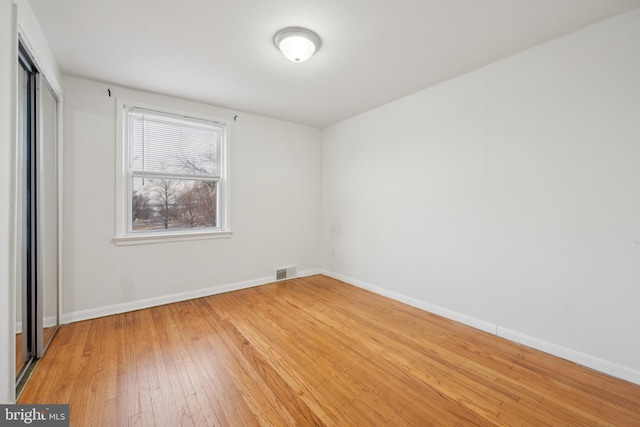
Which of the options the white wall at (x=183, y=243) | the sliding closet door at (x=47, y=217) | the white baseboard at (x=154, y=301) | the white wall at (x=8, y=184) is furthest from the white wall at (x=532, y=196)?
the sliding closet door at (x=47, y=217)

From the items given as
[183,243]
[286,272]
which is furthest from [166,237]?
[286,272]

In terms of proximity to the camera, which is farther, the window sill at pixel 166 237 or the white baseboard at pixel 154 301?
the window sill at pixel 166 237

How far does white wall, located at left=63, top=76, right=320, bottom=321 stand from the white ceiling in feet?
1.58

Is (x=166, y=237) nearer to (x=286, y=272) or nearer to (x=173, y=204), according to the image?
(x=173, y=204)

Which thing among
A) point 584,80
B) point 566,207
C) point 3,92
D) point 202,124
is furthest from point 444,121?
point 3,92

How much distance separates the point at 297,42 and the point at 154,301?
3.13 meters

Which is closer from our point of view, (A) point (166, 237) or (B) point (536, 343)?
(B) point (536, 343)

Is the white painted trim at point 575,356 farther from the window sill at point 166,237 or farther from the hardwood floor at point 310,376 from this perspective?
the window sill at point 166,237

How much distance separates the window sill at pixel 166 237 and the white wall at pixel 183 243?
0.19ft

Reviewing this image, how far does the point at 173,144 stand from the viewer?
10.8ft

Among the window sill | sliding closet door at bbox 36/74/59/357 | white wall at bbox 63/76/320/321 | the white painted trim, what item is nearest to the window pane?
the window sill

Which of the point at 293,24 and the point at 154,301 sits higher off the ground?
the point at 293,24

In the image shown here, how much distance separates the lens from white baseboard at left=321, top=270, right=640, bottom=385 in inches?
72.9

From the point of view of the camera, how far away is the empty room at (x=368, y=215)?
166 cm
